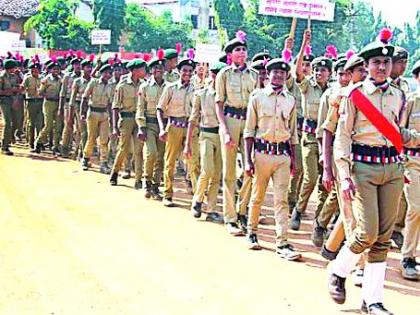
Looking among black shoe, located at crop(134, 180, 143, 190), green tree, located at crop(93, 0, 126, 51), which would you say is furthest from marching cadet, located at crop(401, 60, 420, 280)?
green tree, located at crop(93, 0, 126, 51)

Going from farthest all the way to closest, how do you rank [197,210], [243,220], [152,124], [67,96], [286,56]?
[67,96] < [152,124] < [197,210] < [243,220] < [286,56]

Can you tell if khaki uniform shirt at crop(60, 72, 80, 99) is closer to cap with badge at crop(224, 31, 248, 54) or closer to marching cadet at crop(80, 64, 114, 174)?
marching cadet at crop(80, 64, 114, 174)

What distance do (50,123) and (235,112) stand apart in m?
7.62

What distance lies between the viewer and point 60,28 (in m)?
44.8

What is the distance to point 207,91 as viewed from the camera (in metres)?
9.07

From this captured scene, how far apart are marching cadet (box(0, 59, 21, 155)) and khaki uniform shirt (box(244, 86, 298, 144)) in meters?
8.70

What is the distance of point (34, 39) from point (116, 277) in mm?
50727

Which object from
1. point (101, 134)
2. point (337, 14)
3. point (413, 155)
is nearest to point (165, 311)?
point (413, 155)

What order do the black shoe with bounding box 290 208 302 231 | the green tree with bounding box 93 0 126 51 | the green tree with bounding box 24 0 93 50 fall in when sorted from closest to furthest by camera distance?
the black shoe with bounding box 290 208 302 231, the green tree with bounding box 24 0 93 50, the green tree with bounding box 93 0 126 51

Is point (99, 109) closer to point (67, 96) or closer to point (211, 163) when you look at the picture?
point (67, 96)

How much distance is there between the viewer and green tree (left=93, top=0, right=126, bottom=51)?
4569cm

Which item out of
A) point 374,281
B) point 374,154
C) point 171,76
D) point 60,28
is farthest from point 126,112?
point 60,28

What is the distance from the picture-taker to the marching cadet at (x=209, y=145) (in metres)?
8.91

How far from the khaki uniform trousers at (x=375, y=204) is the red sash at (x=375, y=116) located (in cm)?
23
